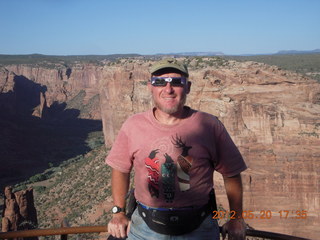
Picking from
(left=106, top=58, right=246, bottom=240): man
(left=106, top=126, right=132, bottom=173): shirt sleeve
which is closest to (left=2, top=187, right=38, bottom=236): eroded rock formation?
(left=106, top=126, right=132, bottom=173): shirt sleeve

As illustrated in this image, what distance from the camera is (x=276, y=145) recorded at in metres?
20.2

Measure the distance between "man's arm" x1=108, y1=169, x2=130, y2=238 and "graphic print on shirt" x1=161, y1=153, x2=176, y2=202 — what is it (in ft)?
1.83

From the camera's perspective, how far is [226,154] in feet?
11.6

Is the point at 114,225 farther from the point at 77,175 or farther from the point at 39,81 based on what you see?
the point at 39,81

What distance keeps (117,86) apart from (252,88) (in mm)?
15400

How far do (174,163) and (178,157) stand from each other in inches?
2.8

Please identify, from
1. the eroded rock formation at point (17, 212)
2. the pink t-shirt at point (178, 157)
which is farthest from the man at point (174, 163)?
the eroded rock formation at point (17, 212)

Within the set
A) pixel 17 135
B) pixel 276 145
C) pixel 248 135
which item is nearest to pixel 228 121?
pixel 248 135

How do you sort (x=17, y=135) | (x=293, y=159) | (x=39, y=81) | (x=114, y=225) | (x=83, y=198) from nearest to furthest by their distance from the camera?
(x=114, y=225) → (x=293, y=159) → (x=83, y=198) → (x=17, y=135) → (x=39, y=81)

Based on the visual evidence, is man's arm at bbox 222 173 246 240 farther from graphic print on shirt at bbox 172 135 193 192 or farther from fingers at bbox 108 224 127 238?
fingers at bbox 108 224 127 238

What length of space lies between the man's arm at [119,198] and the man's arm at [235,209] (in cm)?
109

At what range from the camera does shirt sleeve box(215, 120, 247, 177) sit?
352cm

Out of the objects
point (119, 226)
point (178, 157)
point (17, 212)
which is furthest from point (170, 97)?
point (17, 212)

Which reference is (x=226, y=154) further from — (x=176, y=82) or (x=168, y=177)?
(x=176, y=82)
